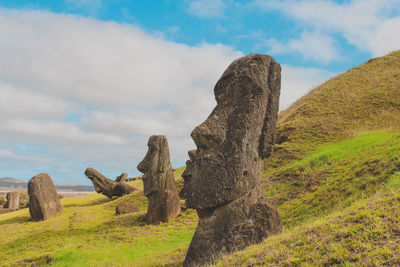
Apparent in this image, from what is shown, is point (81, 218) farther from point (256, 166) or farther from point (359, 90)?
point (359, 90)

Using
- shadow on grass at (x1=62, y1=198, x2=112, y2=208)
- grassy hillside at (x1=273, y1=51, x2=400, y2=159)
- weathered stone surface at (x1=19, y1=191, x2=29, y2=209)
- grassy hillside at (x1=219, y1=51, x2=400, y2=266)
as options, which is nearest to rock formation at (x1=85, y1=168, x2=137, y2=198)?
shadow on grass at (x1=62, y1=198, x2=112, y2=208)

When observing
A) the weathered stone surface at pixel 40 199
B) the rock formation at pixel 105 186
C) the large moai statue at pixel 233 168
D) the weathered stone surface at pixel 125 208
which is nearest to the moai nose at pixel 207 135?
the large moai statue at pixel 233 168

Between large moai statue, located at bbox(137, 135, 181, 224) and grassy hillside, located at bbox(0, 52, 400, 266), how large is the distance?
0.63 metres

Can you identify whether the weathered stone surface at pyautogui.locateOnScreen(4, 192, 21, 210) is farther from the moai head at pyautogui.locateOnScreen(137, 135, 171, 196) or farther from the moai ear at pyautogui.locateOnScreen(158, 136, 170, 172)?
the moai ear at pyautogui.locateOnScreen(158, 136, 170, 172)

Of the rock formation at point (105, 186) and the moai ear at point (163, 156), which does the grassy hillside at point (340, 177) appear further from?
the rock formation at point (105, 186)

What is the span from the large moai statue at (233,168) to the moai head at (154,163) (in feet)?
26.4

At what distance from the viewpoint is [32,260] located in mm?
10477

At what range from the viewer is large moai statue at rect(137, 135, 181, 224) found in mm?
15125

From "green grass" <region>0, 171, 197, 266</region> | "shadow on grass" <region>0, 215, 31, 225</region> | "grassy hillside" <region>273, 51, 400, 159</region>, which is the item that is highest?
"grassy hillside" <region>273, 51, 400, 159</region>

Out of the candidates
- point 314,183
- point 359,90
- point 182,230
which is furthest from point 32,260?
point 359,90

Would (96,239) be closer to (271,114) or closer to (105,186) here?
(271,114)

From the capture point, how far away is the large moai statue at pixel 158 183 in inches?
595

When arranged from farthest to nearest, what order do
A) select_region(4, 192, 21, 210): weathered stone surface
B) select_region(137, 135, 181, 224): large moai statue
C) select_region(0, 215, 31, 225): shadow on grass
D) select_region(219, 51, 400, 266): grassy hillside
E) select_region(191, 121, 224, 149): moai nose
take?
select_region(4, 192, 21, 210): weathered stone surface → select_region(0, 215, 31, 225): shadow on grass → select_region(137, 135, 181, 224): large moai statue → select_region(191, 121, 224, 149): moai nose → select_region(219, 51, 400, 266): grassy hillside

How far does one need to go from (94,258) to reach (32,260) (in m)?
2.18
